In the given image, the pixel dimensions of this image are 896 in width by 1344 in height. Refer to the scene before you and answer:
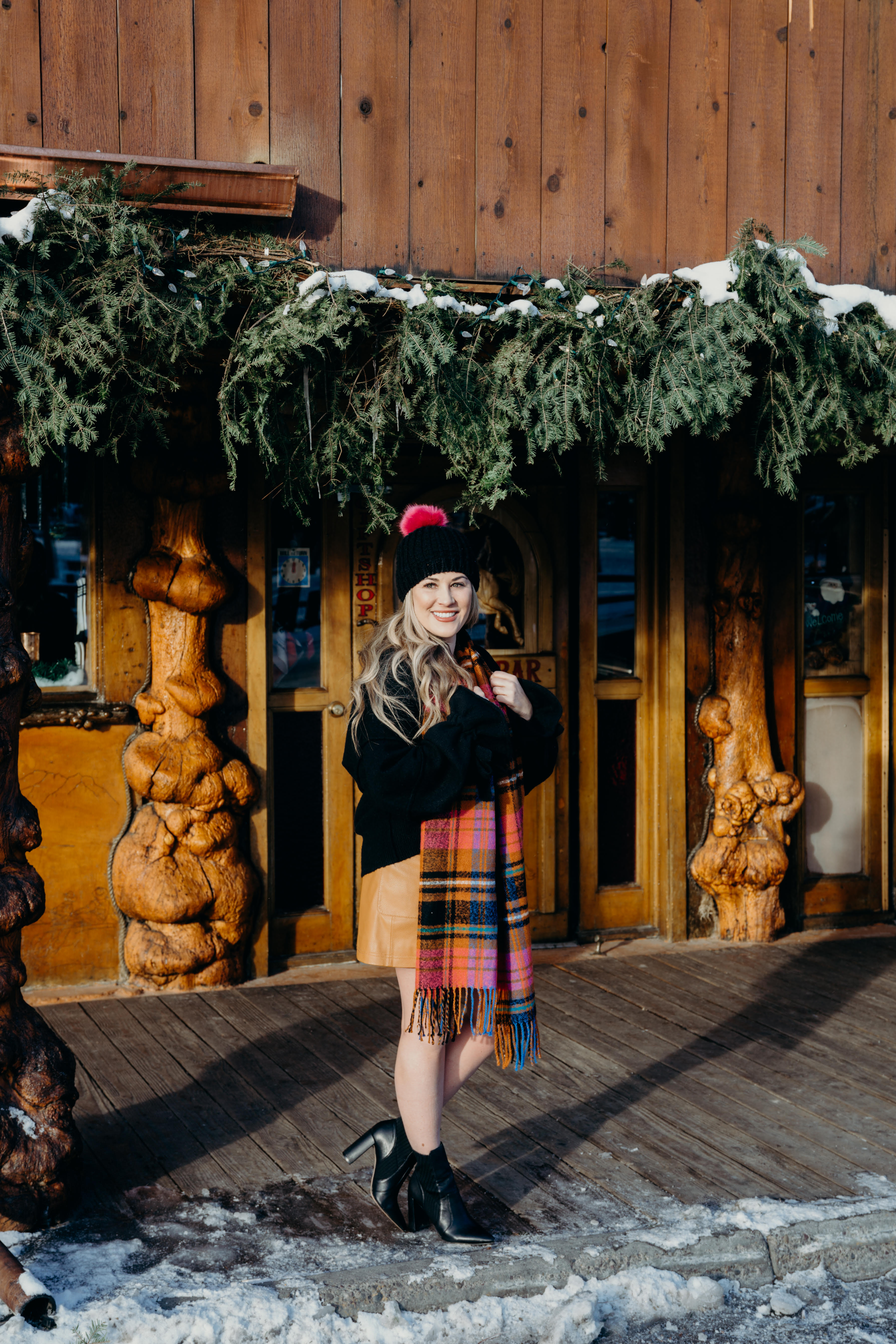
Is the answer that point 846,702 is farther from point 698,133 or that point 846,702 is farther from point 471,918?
point 471,918

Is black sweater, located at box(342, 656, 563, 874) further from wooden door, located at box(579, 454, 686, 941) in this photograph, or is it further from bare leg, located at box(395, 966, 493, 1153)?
wooden door, located at box(579, 454, 686, 941)

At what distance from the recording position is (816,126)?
209 inches

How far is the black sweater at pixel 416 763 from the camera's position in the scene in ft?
10.6

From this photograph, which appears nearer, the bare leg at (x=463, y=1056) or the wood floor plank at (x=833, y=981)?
the bare leg at (x=463, y=1056)

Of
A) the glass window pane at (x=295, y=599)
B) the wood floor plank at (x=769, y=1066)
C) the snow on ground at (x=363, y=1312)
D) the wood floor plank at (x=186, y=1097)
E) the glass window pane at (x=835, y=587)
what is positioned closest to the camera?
the snow on ground at (x=363, y=1312)

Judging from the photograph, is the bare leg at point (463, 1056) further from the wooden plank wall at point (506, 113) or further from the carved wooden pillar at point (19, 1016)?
the wooden plank wall at point (506, 113)

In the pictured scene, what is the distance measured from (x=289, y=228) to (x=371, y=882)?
2429 mm

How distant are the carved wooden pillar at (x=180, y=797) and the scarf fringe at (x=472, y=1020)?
246 cm

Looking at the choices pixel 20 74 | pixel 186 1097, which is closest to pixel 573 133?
pixel 20 74

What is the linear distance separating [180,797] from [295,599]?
106cm

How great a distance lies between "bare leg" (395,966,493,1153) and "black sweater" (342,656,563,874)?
1.18 feet

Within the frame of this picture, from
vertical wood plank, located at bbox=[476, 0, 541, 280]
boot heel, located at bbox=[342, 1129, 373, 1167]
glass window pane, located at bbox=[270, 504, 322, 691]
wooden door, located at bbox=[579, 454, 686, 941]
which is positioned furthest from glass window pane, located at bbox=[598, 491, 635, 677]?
boot heel, located at bbox=[342, 1129, 373, 1167]

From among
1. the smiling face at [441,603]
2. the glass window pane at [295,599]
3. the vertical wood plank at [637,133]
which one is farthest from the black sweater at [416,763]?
the glass window pane at [295,599]

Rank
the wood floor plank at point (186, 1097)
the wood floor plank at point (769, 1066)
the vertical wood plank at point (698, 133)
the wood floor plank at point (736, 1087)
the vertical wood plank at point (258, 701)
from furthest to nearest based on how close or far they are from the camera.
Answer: the vertical wood plank at point (258, 701), the vertical wood plank at point (698, 133), the wood floor plank at point (769, 1066), the wood floor plank at point (736, 1087), the wood floor plank at point (186, 1097)
